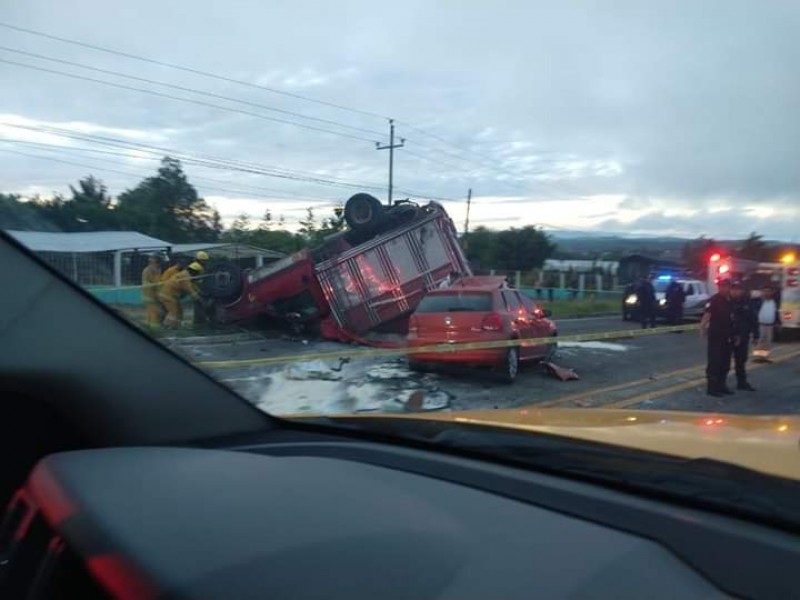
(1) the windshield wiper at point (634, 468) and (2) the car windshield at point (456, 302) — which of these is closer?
(1) the windshield wiper at point (634, 468)

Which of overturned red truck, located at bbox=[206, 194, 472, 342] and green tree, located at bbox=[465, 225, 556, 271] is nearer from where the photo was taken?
overturned red truck, located at bbox=[206, 194, 472, 342]

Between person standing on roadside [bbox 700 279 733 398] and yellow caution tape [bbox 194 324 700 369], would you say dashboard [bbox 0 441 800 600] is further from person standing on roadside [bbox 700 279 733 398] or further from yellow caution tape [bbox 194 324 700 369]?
person standing on roadside [bbox 700 279 733 398]

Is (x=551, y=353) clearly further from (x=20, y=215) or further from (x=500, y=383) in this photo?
(x=20, y=215)

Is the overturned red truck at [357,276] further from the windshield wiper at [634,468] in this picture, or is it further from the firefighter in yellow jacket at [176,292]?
the windshield wiper at [634,468]

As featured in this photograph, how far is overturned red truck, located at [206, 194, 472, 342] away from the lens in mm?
5301

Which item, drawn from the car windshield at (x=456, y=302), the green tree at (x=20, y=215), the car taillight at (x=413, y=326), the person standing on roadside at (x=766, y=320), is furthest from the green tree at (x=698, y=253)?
the green tree at (x=20, y=215)

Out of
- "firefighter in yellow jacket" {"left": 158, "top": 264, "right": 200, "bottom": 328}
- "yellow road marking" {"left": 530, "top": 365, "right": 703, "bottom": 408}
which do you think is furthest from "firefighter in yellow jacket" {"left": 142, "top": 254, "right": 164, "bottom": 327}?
"yellow road marking" {"left": 530, "top": 365, "right": 703, "bottom": 408}

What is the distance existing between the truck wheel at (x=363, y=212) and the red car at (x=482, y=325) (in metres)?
1.86

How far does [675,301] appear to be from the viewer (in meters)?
12.6

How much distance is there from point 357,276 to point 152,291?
4186 millimetres

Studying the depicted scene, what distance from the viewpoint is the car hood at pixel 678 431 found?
226 cm

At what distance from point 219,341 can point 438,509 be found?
2978 mm

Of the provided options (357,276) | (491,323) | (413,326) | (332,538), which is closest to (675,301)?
(491,323)

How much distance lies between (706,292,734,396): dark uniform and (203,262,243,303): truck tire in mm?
4348
